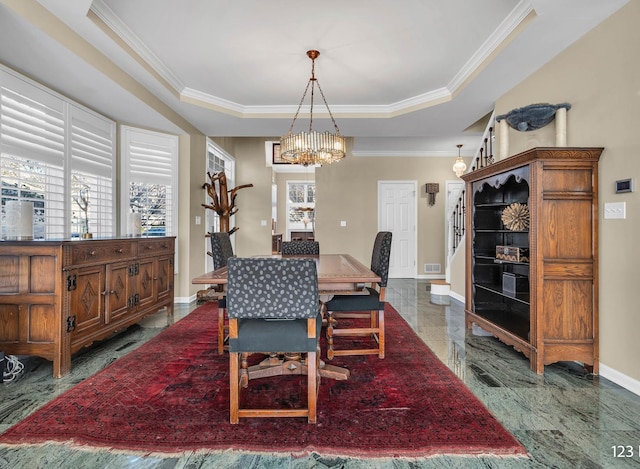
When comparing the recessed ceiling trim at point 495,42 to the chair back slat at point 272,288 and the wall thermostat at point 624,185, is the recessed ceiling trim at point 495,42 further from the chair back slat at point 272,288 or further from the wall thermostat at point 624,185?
the chair back slat at point 272,288

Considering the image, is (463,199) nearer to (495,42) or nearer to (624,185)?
(495,42)

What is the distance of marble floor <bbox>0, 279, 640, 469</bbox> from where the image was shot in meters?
1.47

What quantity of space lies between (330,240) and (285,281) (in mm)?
5062

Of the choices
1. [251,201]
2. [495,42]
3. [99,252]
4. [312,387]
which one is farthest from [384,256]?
[251,201]

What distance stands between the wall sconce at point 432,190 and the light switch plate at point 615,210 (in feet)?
14.5

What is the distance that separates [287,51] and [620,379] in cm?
357

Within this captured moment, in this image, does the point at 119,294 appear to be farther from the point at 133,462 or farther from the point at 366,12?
the point at 366,12

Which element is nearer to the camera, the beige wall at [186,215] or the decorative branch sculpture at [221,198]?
the beige wall at [186,215]

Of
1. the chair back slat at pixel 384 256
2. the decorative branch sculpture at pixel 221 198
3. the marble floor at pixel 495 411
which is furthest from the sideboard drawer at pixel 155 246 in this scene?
the chair back slat at pixel 384 256

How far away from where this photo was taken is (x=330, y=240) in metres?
6.72

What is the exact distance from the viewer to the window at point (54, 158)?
8.79 feet

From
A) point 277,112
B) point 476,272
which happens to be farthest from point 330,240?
point 476,272

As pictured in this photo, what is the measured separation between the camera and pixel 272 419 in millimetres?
1794

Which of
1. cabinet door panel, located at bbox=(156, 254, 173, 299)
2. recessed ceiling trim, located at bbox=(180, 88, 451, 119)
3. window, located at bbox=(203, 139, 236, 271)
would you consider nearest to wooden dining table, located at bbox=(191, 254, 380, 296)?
cabinet door panel, located at bbox=(156, 254, 173, 299)
